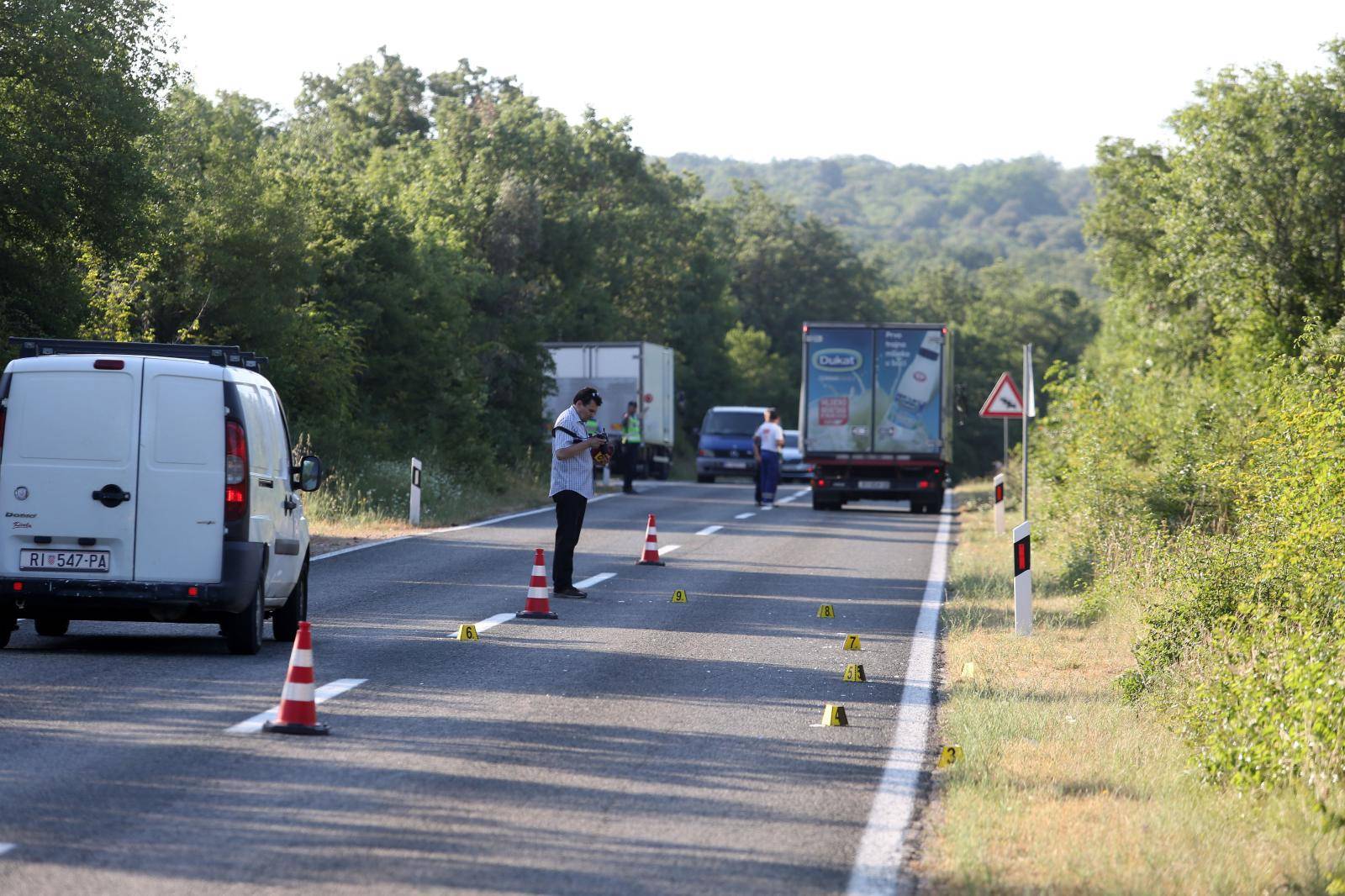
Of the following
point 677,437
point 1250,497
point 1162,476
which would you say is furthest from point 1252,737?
point 677,437

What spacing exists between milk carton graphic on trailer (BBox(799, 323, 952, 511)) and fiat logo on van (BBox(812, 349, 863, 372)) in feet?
0.05

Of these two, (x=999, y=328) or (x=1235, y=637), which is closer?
(x=1235, y=637)

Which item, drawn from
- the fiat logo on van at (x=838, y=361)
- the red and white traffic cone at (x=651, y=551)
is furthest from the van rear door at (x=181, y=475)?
the fiat logo on van at (x=838, y=361)

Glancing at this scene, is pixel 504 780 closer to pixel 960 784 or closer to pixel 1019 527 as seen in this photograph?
pixel 960 784

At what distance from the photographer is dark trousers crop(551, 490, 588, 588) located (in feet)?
53.0

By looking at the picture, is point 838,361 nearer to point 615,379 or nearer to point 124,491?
point 615,379

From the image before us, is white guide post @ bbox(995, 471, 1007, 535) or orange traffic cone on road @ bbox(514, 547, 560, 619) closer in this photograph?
orange traffic cone on road @ bbox(514, 547, 560, 619)

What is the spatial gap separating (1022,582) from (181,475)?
6.85 meters

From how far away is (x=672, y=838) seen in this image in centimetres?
680

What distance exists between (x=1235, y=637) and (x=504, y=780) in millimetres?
4985

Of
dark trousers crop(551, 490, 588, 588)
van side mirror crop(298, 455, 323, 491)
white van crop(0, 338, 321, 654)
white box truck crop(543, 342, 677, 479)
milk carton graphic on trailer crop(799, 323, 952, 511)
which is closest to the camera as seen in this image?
white van crop(0, 338, 321, 654)

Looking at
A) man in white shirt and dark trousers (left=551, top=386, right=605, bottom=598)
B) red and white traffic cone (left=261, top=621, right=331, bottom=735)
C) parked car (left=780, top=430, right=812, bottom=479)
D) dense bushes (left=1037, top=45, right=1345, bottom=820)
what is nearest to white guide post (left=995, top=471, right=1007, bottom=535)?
dense bushes (left=1037, top=45, right=1345, bottom=820)

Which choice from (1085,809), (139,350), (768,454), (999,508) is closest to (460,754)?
(1085,809)

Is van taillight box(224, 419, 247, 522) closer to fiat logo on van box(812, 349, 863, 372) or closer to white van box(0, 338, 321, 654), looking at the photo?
white van box(0, 338, 321, 654)
